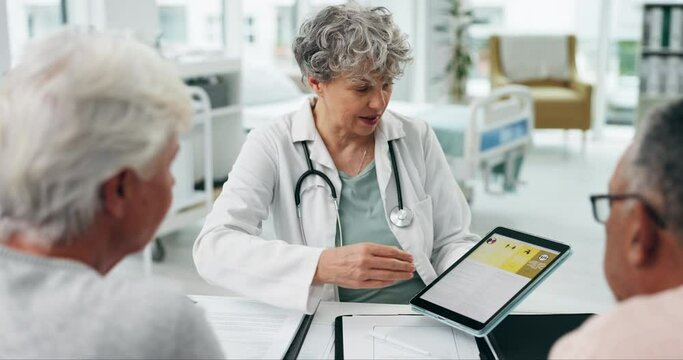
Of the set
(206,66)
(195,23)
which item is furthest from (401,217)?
(195,23)

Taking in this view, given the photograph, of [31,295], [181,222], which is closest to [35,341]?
[31,295]

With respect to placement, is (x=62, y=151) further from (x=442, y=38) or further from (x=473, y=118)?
(x=442, y=38)

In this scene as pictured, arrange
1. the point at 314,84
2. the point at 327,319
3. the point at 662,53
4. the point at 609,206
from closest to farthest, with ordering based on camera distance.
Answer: the point at 609,206, the point at 327,319, the point at 314,84, the point at 662,53

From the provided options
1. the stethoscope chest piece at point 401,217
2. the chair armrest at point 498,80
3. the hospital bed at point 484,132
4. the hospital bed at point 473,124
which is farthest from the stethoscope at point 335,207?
the chair armrest at point 498,80

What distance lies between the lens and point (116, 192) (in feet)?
2.80

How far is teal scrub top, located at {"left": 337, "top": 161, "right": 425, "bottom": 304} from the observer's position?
168cm

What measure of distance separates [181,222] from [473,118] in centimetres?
155

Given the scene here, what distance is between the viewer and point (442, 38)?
686 cm

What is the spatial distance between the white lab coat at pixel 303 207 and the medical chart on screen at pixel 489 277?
25cm

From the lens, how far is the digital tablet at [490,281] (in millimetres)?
1292

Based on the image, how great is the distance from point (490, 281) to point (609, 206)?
0.50 metres

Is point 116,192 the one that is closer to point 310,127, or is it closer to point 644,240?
point 644,240

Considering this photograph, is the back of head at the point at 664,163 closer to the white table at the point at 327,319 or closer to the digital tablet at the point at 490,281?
the digital tablet at the point at 490,281

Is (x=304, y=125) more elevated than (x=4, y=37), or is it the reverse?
(x=4, y=37)
